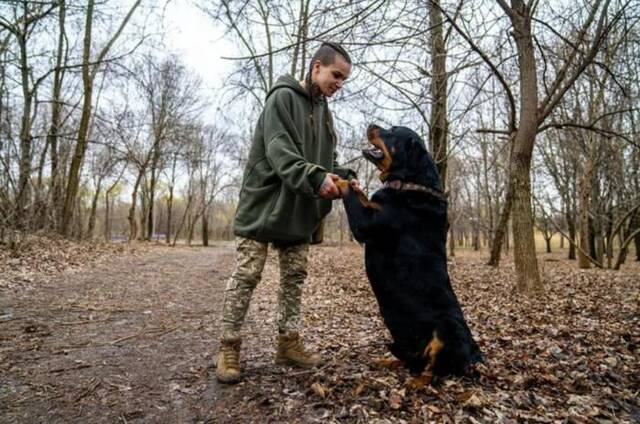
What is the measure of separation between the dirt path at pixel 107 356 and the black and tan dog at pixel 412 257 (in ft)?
4.58

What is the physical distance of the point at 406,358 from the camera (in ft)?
8.56

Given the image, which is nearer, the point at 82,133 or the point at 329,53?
the point at 329,53

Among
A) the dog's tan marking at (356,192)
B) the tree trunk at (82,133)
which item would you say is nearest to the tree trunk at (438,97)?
the dog's tan marking at (356,192)

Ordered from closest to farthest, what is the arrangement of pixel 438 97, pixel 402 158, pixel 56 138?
pixel 402 158, pixel 438 97, pixel 56 138

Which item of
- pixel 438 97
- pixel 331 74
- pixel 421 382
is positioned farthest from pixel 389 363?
pixel 438 97

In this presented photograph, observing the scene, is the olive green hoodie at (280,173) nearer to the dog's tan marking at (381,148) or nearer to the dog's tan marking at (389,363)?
the dog's tan marking at (381,148)

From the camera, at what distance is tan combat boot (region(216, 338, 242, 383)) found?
263 centimetres

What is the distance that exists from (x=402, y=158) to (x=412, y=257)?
0.70 m

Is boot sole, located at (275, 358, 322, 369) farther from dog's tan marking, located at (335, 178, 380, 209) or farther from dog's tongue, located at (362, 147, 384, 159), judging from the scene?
dog's tongue, located at (362, 147, 384, 159)

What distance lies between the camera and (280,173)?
8.06 ft

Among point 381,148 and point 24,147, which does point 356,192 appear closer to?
point 381,148

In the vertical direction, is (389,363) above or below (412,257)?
below

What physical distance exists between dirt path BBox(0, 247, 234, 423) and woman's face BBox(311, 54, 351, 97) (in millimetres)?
2372

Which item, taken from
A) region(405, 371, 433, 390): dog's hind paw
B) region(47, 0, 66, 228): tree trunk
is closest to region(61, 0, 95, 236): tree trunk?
region(47, 0, 66, 228): tree trunk
